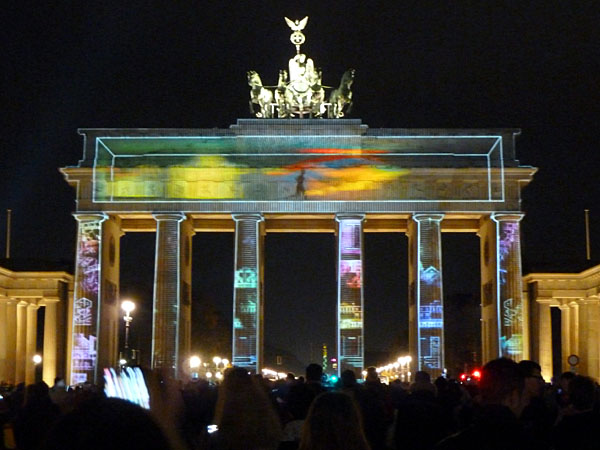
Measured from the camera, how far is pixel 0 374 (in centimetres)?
7256

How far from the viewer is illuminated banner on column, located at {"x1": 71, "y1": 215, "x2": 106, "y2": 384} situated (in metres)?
67.0

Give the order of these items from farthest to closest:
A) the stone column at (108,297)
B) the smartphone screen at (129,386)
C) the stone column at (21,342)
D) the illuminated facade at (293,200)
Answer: the stone column at (21,342)
the stone column at (108,297)
the illuminated facade at (293,200)
the smartphone screen at (129,386)

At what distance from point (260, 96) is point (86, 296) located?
682 inches

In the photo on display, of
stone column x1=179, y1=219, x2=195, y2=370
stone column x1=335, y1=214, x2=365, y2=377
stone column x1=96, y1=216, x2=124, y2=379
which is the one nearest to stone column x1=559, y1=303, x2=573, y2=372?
stone column x1=335, y1=214, x2=365, y2=377

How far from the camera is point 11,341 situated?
77125 mm

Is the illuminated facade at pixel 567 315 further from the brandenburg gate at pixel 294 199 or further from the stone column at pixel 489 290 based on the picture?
the brandenburg gate at pixel 294 199

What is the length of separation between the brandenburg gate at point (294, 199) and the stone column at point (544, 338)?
18.8 ft

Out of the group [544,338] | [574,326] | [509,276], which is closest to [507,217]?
[509,276]

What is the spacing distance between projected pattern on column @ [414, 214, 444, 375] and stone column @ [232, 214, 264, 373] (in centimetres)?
1040

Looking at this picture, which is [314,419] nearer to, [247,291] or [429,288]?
[247,291]

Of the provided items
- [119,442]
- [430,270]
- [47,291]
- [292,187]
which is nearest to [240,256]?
[292,187]

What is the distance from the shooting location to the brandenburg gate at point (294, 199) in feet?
222

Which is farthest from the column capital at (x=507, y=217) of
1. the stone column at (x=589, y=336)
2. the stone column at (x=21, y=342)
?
the stone column at (x=21, y=342)

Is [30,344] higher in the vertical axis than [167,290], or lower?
lower
